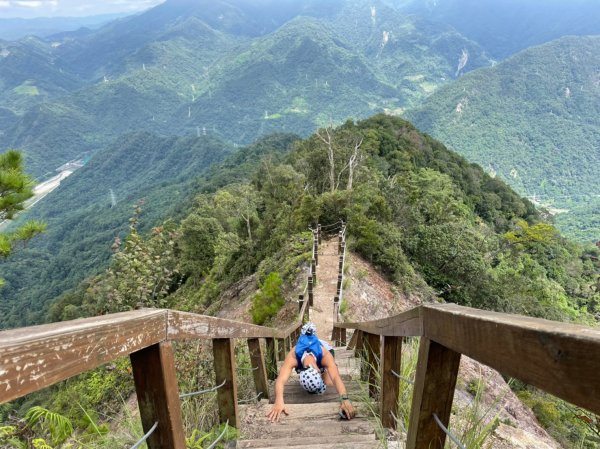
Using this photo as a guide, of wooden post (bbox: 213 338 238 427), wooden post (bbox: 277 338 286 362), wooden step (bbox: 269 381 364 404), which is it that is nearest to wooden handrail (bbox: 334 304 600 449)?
wooden post (bbox: 213 338 238 427)

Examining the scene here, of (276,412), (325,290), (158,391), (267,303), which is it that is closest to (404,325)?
(158,391)

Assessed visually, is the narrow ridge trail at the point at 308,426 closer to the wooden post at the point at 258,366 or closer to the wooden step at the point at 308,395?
the wooden step at the point at 308,395

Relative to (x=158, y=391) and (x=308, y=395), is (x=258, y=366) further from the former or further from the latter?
(x=158, y=391)

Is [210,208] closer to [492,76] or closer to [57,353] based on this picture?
[57,353]

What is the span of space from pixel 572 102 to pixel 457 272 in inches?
5887

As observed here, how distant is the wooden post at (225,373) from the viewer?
2623 mm

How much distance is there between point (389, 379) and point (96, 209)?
12031 cm

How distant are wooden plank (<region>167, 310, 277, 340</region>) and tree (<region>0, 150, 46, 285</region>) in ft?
26.4

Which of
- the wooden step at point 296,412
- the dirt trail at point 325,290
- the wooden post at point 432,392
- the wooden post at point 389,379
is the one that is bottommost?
the dirt trail at point 325,290

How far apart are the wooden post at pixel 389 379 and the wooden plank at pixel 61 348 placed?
1676 mm

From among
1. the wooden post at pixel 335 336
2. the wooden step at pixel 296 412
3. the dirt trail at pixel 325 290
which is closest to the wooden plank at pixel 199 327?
the wooden step at pixel 296 412

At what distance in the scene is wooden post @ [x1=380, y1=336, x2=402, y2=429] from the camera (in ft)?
8.59

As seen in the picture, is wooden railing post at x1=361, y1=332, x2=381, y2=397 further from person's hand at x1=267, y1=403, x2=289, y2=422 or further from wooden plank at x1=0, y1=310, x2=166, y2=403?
wooden plank at x1=0, y1=310, x2=166, y2=403

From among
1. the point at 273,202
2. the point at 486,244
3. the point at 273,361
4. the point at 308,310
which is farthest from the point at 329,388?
the point at 273,202
